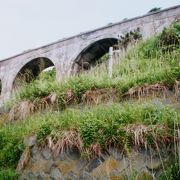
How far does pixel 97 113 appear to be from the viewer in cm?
523

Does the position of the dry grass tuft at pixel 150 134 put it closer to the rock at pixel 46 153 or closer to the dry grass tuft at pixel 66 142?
the dry grass tuft at pixel 66 142

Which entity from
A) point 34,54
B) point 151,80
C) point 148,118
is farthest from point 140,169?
point 34,54

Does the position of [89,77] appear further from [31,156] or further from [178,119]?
[178,119]

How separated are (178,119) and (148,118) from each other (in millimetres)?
405

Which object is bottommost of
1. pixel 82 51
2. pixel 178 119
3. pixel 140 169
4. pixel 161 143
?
pixel 140 169

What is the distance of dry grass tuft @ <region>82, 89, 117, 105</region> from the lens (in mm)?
6616

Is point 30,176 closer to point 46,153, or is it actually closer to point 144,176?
point 46,153

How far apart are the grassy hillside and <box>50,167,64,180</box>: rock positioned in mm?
304

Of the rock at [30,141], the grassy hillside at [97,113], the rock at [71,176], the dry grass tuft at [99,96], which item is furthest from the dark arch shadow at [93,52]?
the rock at [71,176]

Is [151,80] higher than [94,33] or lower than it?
lower

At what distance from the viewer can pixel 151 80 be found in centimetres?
643

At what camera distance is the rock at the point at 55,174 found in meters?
4.73

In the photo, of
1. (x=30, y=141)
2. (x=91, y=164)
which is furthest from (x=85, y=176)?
(x=30, y=141)

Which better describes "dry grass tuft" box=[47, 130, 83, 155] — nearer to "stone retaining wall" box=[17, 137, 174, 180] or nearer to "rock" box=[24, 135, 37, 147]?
"stone retaining wall" box=[17, 137, 174, 180]
